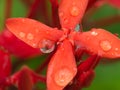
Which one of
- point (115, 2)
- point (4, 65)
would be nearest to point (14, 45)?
point (4, 65)

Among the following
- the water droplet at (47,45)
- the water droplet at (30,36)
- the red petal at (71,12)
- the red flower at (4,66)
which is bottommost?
the red flower at (4,66)

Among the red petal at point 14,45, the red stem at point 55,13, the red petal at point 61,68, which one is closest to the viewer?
the red petal at point 61,68

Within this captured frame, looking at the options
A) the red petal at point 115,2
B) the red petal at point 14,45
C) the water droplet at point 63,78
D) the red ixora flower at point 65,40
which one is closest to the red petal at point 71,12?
the red ixora flower at point 65,40

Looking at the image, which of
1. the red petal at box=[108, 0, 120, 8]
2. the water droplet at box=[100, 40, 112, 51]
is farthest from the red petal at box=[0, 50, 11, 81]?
the red petal at box=[108, 0, 120, 8]

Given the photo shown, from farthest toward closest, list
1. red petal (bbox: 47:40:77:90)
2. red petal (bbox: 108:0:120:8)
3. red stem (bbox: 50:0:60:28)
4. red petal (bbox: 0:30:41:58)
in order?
1. red petal (bbox: 108:0:120:8)
2. red petal (bbox: 0:30:41:58)
3. red stem (bbox: 50:0:60:28)
4. red petal (bbox: 47:40:77:90)

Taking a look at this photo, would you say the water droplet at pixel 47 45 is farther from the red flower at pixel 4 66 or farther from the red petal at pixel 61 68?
the red flower at pixel 4 66

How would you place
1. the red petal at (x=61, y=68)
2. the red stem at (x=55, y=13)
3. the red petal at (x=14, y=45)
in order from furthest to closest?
the red petal at (x=14, y=45)
the red stem at (x=55, y=13)
the red petal at (x=61, y=68)

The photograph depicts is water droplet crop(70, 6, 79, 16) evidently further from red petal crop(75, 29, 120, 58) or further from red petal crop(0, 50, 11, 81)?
red petal crop(0, 50, 11, 81)
